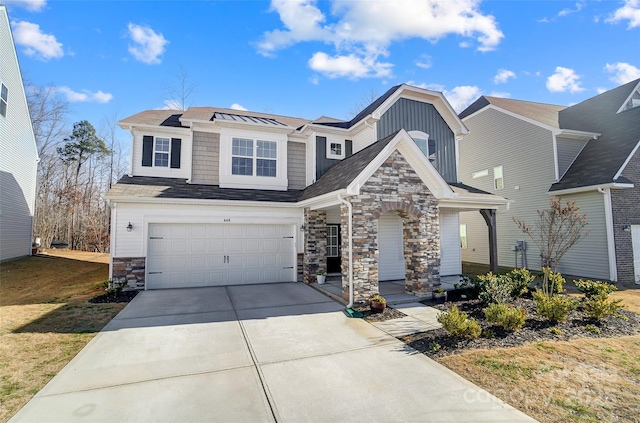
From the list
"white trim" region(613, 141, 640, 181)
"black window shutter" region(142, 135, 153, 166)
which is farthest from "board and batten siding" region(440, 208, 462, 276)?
"black window shutter" region(142, 135, 153, 166)

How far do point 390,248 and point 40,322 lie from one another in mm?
10822

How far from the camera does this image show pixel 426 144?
42.0 feet

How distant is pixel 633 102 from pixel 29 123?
31.9m

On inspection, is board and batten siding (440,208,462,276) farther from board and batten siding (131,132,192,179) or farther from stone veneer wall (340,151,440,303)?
board and batten siding (131,132,192,179)

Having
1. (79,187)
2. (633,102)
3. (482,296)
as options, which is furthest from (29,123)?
(633,102)

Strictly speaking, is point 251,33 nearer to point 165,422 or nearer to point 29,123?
point 165,422

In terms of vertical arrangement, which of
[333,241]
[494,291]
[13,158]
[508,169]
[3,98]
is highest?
[3,98]

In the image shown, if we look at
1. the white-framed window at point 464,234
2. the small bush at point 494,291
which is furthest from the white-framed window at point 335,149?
the white-framed window at point 464,234

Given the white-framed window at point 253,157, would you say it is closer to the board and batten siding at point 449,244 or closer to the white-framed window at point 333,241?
the white-framed window at point 333,241

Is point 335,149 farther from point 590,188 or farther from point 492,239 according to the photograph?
point 590,188

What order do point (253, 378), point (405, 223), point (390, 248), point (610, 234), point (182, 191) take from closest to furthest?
point (253, 378) < point (405, 223) < point (182, 191) < point (610, 234) < point (390, 248)

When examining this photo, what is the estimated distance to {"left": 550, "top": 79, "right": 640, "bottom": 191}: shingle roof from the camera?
1237cm

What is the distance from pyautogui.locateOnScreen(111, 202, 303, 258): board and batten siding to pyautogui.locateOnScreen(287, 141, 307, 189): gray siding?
5.55 ft

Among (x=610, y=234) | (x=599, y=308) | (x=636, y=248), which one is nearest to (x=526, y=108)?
(x=610, y=234)
